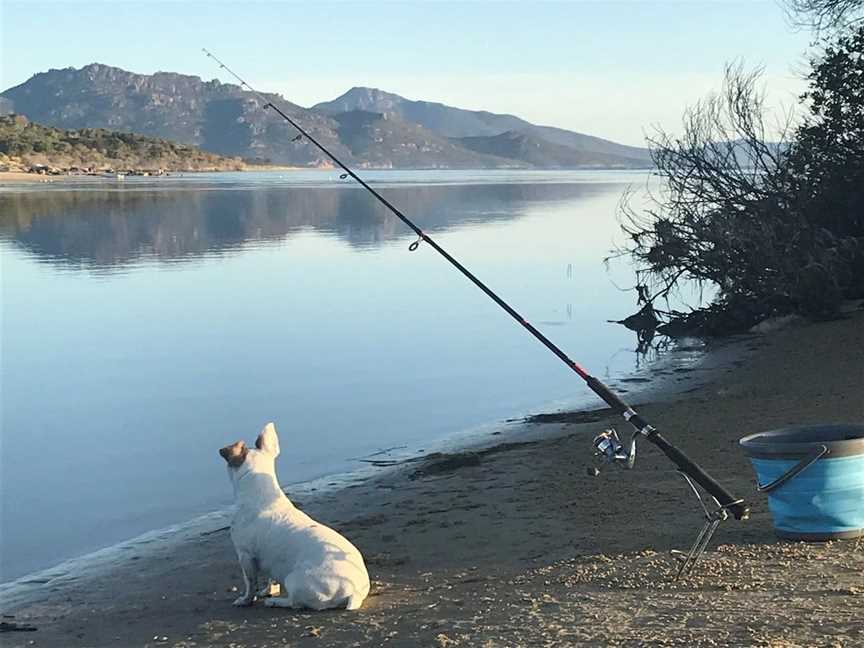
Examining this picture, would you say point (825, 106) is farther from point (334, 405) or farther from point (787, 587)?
point (787, 587)

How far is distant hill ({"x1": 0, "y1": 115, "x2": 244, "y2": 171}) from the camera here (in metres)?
112

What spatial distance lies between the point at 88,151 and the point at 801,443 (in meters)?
125

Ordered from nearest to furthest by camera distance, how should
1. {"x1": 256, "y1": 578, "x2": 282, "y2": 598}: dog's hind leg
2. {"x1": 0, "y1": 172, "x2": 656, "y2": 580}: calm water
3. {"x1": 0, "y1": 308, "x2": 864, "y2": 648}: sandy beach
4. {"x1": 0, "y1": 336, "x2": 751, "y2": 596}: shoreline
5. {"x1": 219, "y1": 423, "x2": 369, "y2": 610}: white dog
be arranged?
{"x1": 0, "y1": 308, "x2": 864, "y2": 648}: sandy beach < {"x1": 219, "y1": 423, "x2": 369, "y2": 610}: white dog < {"x1": 256, "y1": 578, "x2": 282, "y2": 598}: dog's hind leg < {"x1": 0, "y1": 336, "x2": 751, "y2": 596}: shoreline < {"x1": 0, "y1": 172, "x2": 656, "y2": 580}: calm water

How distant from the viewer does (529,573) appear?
21.7ft

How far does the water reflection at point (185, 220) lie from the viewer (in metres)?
35.9

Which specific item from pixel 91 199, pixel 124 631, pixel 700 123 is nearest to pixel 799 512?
pixel 124 631

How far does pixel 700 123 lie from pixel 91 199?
46.1 metres

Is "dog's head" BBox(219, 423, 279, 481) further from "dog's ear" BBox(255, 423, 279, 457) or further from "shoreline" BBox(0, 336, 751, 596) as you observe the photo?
"shoreline" BBox(0, 336, 751, 596)

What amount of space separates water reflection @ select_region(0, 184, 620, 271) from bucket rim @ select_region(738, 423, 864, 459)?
25.7m

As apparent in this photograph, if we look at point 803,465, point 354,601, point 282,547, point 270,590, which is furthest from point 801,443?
point 270,590

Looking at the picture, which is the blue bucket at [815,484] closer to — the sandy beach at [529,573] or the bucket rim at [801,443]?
the bucket rim at [801,443]

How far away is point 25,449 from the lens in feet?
39.2

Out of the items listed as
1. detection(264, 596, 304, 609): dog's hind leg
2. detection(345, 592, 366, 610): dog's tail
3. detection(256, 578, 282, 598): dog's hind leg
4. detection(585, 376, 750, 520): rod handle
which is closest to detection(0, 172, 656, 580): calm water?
detection(256, 578, 282, 598): dog's hind leg

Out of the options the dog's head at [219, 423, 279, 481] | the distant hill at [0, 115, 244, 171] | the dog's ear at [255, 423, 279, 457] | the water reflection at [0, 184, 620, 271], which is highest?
the distant hill at [0, 115, 244, 171]
